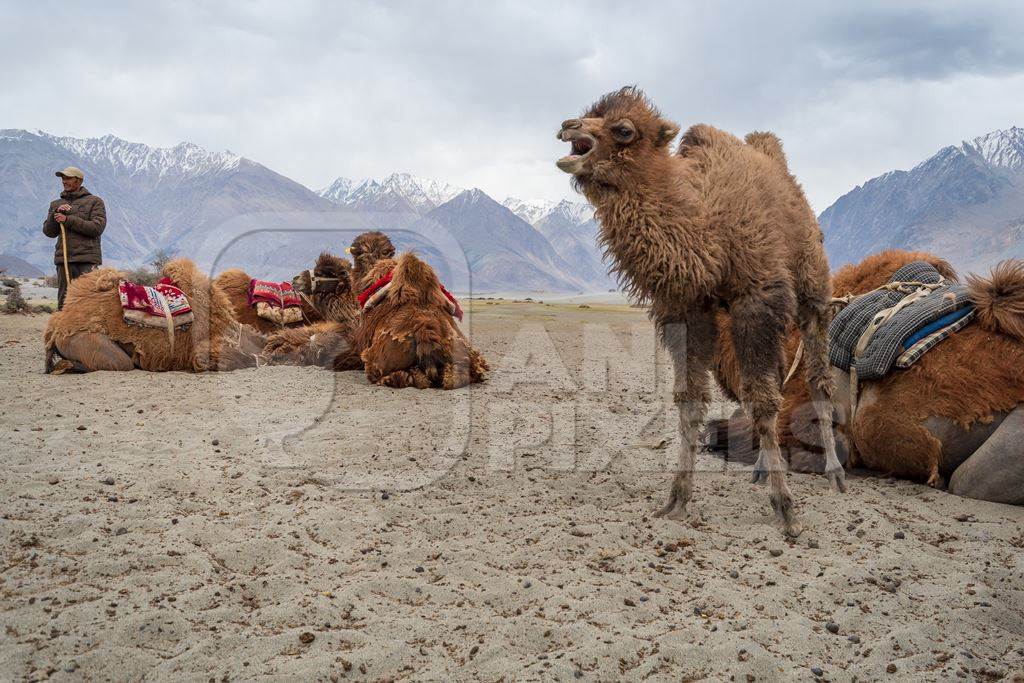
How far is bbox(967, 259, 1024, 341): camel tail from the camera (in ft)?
14.1

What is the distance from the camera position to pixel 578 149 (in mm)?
3668

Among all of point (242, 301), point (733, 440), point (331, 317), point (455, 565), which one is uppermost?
point (242, 301)

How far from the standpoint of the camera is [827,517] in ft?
13.5

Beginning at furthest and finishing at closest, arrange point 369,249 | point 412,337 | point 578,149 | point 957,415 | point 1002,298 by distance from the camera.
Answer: point 369,249, point 412,337, point 1002,298, point 957,415, point 578,149

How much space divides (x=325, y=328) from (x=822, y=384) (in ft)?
22.4

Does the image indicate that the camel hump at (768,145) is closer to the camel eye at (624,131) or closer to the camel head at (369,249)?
the camel eye at (624,131)

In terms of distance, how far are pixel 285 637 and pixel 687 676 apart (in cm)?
153

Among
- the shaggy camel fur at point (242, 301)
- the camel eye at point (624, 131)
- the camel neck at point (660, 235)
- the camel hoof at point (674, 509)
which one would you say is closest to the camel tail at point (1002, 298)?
the camel neck at point (660, 235)

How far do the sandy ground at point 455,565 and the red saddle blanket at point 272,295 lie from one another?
416 centimetres

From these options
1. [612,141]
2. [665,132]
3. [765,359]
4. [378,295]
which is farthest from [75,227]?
[765,359]

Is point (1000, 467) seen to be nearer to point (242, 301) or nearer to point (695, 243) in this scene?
point (695, 243)

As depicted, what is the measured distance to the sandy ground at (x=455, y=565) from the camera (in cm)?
262

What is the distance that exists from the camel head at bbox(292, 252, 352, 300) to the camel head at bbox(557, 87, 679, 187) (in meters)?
6.84

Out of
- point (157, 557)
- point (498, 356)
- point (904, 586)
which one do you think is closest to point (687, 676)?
point (904, 586)
